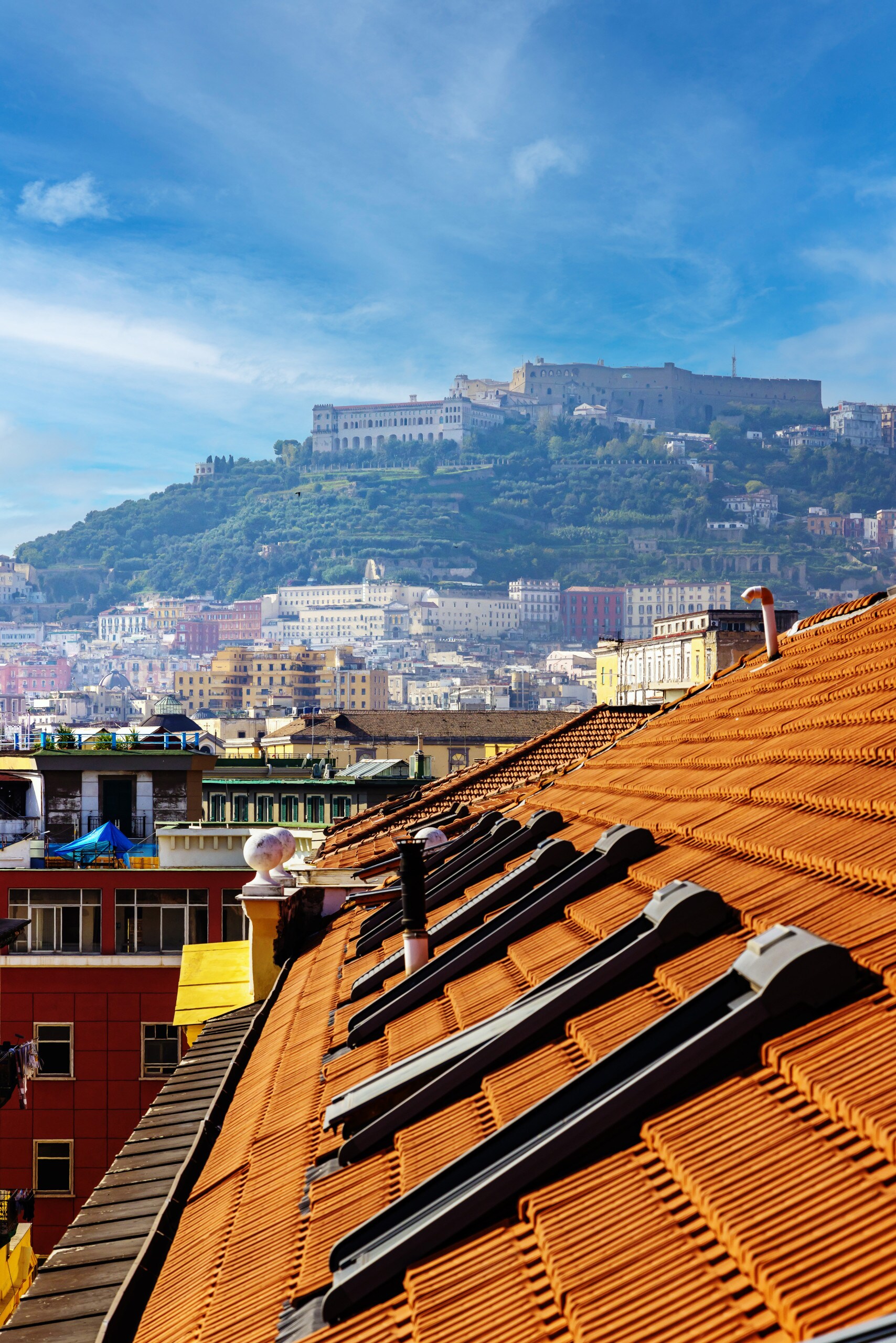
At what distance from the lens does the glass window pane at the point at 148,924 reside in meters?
21.2

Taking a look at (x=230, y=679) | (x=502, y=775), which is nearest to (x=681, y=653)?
(x=502, y=775)

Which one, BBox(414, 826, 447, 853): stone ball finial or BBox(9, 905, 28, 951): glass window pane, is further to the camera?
BBox(9, 905, 28, 951): glass window pane

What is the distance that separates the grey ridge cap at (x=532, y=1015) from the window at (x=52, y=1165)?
60.0 ft

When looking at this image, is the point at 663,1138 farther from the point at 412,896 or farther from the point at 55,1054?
the point at 55,1054

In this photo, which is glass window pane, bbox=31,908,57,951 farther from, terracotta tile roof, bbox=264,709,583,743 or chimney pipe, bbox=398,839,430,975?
terracotta tile roof, bbox=264,709,583,743

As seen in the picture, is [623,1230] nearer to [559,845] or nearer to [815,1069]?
[815,1069]

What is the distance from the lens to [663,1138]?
2592mm

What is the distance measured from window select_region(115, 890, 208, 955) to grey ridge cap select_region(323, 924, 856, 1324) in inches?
744

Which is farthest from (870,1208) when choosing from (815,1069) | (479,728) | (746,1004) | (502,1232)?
(479,728)

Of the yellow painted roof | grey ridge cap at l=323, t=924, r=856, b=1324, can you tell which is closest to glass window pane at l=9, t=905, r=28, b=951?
Result: the yellow painted roof

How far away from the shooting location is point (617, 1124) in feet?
8.96

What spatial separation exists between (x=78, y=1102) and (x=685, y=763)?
1689 cm

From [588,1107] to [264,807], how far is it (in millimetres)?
46788

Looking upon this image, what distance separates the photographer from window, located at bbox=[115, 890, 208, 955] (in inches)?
834
